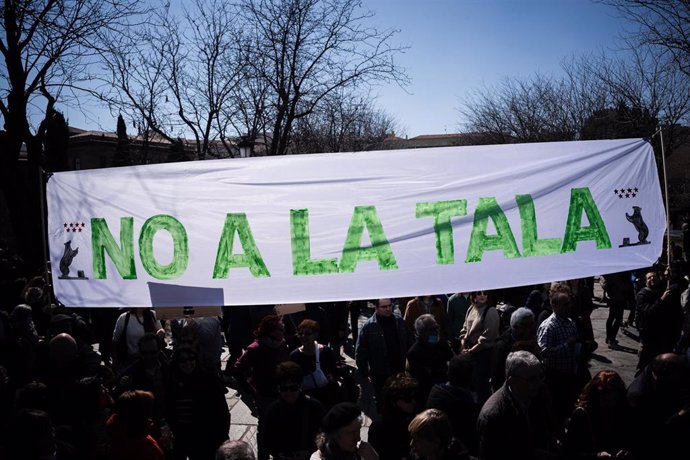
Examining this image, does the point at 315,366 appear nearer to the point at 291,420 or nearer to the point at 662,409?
the point at 291,420

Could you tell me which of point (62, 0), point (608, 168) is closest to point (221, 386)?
→ point (608, 168)

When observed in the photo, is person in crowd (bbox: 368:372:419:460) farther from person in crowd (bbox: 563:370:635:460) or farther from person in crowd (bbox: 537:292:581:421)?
person in crowd (bbox: 537:292:581:421)

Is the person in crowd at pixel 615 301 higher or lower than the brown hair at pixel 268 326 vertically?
lower

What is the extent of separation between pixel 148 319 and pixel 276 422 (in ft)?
10.6

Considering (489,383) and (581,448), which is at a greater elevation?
(581,448)

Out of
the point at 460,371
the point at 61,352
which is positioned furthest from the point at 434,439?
the point at 61,352

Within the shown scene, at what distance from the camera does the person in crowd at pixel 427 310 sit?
755 centimetres

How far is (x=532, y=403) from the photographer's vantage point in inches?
158

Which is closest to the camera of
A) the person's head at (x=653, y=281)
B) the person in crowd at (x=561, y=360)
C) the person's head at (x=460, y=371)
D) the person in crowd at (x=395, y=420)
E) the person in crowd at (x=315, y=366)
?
the person in crowd at (x=395, y=420)

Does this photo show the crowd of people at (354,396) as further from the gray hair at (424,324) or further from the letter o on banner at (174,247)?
the letter o on banner at (174,247)

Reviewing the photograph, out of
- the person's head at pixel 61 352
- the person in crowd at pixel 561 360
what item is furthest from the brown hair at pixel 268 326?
the person in crowd at pixel 561 360

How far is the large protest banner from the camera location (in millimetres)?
3928

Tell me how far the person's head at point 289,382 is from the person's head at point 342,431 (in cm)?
67

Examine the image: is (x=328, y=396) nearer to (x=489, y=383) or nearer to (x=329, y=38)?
(x=489, y=383)
